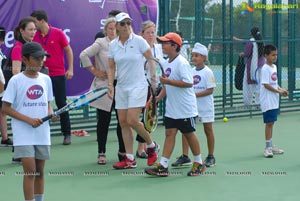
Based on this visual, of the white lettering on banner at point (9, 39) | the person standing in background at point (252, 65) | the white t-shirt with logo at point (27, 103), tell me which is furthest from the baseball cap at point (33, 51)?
the person standing in background at point (252, 65)

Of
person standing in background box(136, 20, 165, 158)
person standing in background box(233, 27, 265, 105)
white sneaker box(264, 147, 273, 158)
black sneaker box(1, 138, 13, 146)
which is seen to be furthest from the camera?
person standing in background box(233, 27, 265, 105)

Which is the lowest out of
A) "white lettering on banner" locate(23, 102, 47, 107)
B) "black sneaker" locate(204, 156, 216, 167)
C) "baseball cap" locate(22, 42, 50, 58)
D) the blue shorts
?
"black sneaker" locate(204, 156, 216, 167)

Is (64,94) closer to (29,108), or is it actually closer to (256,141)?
(256,141)

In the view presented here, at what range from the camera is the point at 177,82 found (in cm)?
712

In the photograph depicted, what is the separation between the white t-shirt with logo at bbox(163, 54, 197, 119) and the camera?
23.7 feet

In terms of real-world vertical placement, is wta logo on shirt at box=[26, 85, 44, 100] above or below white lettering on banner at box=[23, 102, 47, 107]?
above

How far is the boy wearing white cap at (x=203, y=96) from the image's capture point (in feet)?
25.4

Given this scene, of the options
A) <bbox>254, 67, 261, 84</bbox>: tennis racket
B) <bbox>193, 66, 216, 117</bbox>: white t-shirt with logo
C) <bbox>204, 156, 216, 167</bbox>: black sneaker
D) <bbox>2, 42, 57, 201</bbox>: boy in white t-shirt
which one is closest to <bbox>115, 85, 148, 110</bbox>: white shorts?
<bbox>193, 66, 216, 117</bbox>: white t-shirt with logo

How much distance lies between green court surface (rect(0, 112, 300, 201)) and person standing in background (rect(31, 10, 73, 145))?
2.03 feet

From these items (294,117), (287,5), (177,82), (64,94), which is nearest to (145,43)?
(177,82)

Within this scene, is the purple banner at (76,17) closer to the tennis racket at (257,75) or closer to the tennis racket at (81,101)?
the tennis racket at (81,101)

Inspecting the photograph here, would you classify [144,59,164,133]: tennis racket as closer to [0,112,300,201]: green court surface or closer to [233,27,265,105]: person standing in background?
[0,112,300,201]: green court surface

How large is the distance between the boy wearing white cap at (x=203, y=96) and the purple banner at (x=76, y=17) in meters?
2.92

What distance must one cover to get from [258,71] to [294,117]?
1251mm
